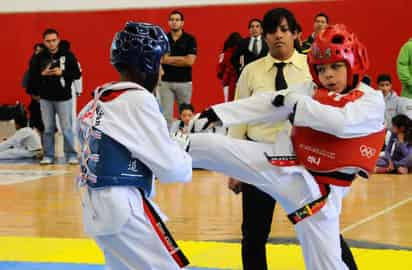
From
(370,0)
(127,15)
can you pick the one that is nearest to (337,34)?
(370,0)

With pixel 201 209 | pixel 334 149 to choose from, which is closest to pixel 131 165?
pixel 334 149

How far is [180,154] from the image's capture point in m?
3.05

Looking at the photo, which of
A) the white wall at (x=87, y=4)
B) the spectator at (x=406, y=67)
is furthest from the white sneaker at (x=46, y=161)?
the white wall at (x=87, y=4)

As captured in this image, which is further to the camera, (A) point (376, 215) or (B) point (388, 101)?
(B) point (388, 101)

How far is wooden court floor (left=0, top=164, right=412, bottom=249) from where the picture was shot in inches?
250

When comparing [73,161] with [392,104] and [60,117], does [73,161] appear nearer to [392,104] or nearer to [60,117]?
[60,117]

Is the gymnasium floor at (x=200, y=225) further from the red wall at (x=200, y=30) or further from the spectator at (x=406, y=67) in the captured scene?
the red wall at (x=200, y=30)

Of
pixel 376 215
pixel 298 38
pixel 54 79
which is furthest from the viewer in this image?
pixel 54 79

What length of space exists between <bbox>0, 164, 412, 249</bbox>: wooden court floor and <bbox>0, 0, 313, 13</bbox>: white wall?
593cm

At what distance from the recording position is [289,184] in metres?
3.61

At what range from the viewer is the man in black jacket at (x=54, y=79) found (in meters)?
10.6

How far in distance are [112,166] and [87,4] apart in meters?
13.5

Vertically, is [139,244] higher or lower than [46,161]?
higher

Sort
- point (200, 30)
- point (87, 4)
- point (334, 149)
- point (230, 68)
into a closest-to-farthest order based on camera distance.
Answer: point (334, 149) → point (230, 68) → point (200, 30) → point (87, 4)
